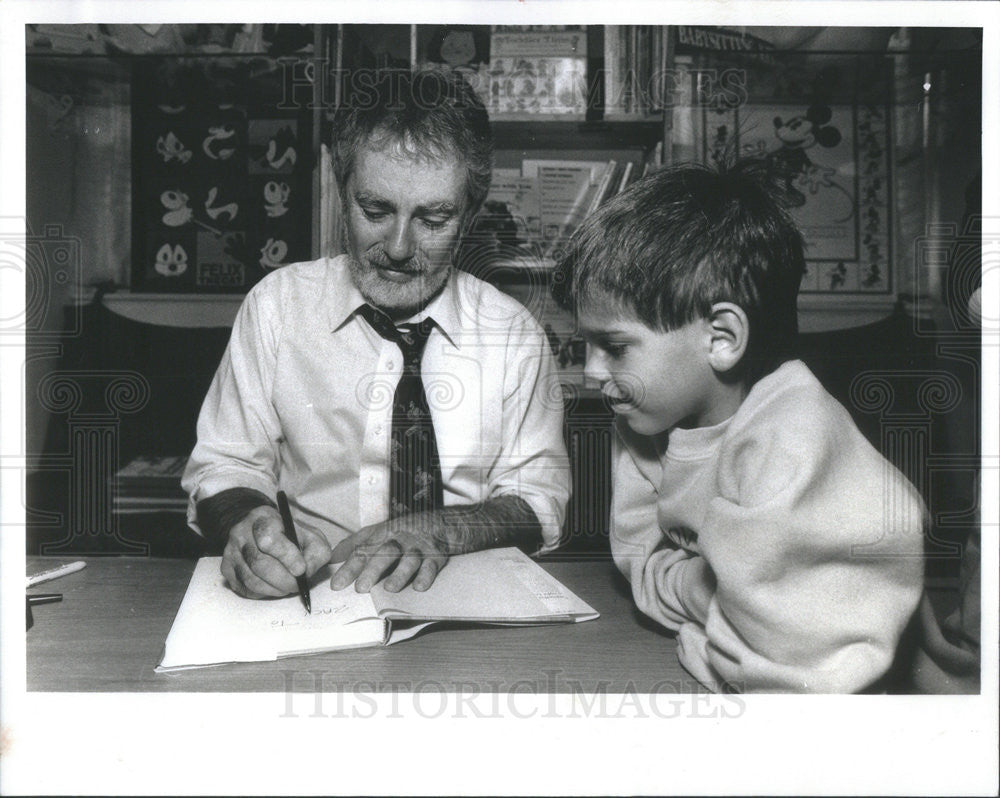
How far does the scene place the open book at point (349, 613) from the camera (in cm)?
102

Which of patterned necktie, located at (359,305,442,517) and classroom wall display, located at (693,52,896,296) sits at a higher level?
classroom wall display, located at (693,52,896,296)

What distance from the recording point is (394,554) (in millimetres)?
1088

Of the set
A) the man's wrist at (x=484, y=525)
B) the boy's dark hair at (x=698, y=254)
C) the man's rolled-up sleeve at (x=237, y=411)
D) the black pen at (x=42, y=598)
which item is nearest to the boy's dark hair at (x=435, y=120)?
the boy's dark hair at (x=698, y=254)

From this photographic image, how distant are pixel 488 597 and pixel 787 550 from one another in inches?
13.7

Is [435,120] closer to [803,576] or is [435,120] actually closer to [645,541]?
[645,541]

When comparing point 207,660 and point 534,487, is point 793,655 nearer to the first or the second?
point 534,487

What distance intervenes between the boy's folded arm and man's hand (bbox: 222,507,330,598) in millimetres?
477

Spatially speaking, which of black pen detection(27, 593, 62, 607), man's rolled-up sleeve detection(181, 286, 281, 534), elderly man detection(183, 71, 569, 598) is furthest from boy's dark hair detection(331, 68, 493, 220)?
black pen detection(27, 593, 62, 607)

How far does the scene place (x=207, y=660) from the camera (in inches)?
40.4

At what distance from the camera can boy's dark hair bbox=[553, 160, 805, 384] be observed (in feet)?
3.29

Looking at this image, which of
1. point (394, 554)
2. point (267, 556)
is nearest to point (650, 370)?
point (394, 554)

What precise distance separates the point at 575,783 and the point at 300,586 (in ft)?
1.34

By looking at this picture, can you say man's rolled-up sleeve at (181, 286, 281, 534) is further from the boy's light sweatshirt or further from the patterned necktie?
the boy's light sweatshirt

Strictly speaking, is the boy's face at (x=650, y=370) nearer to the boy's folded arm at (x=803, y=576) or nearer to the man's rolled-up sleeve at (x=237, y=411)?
the boy's folded arm at (x=803, y=576)
